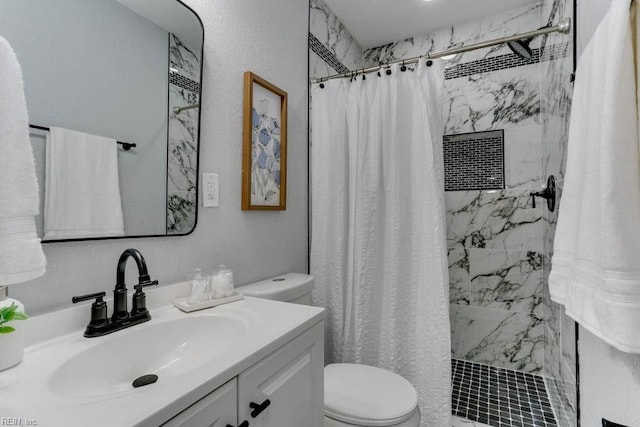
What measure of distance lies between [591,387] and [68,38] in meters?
1.91

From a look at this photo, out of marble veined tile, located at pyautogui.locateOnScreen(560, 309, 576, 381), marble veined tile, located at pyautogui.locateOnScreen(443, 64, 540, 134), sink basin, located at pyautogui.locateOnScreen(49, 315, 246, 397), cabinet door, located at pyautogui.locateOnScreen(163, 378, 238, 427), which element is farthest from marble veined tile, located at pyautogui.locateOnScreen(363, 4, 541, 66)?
cabinet door, located at pyautogui.locateOnScreen(163, 378, 238, 427)

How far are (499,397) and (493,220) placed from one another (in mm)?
1129

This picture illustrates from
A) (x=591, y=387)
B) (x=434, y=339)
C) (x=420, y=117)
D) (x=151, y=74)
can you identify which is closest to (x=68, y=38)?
(x=151, y=74)

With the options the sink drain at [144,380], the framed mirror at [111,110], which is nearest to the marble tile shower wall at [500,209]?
the framed mirror at [111,110]

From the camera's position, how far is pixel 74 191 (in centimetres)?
84

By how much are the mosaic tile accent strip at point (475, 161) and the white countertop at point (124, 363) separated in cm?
179

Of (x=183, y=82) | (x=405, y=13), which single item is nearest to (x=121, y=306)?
(x=183, y=82)

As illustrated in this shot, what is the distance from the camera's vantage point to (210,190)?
4.02 feet

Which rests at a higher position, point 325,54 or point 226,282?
point 325,54

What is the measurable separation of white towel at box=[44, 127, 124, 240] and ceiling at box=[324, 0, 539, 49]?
1890 millimetres

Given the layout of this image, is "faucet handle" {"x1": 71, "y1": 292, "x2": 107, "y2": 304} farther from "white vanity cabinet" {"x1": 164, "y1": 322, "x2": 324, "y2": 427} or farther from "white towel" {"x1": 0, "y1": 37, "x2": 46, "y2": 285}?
"white vanity cabinet" {"x1": 164, "y1": 322, "x2": 324, "y2": 427}

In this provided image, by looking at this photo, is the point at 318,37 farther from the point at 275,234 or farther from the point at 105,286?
the point at 105,286

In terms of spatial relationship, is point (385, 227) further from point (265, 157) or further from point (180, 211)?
point (180, 211)

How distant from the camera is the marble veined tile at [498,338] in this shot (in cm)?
207
